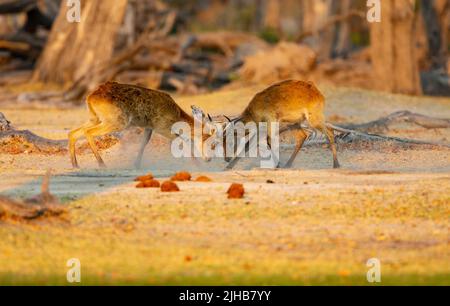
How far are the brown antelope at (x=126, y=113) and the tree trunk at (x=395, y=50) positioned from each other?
508 inches

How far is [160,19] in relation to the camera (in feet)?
116

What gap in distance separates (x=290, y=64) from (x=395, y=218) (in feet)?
52.7

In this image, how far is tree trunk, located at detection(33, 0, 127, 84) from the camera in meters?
26.9

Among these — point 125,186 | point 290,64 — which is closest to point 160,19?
point 290,64

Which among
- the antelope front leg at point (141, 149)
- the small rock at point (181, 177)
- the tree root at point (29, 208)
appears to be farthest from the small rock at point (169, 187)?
the antelope front leg at point (141, 149)

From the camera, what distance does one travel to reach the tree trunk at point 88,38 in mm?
26906

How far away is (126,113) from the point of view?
14.2m

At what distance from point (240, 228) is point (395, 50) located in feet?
56.8

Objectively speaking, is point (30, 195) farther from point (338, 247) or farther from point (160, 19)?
point (160, 19)

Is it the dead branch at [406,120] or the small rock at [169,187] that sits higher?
the dead branch at [406,120]

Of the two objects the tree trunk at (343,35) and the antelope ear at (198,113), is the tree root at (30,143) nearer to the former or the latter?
the antelope ear at (198,113)

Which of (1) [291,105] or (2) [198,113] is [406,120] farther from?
(2) [198,113]

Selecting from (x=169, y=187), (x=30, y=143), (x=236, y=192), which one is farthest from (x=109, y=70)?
(x=236, y=192)
